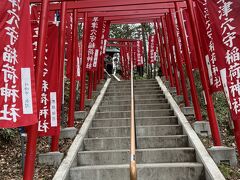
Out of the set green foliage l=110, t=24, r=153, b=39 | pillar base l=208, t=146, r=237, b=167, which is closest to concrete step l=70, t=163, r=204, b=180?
pillar base l=208, t=146, r=237, b=167

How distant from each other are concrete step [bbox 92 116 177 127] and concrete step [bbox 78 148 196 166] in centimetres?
233

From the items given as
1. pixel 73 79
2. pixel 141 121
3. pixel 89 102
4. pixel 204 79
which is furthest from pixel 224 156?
pixel 89 102

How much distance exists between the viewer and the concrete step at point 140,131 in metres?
8.13

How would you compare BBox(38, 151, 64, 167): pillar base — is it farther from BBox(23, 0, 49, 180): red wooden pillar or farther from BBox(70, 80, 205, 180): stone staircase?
BBox(23, 0, 49, 180): red wooden pillar

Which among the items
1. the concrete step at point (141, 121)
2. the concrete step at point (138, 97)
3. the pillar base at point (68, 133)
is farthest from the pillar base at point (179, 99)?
the pillar base at point (68, 133)

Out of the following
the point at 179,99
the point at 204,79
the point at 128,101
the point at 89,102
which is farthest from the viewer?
the point at 128,101

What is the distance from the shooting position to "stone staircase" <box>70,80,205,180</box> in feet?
19.1

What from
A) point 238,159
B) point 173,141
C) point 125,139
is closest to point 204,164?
point 238,159

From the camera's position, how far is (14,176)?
6.27 m

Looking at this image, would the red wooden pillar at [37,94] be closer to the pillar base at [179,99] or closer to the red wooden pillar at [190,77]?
the red wooden pillar at [190,77]

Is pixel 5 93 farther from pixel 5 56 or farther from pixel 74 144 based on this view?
pixel 74 144

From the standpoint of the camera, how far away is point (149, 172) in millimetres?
5816

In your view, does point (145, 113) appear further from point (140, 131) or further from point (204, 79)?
point (204, 79)

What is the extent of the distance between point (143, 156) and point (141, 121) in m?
2.43
